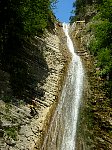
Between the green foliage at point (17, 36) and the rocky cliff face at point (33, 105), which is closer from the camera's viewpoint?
the rocky cliff face at point (33, 105)

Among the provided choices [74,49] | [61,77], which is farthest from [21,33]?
[74,49]

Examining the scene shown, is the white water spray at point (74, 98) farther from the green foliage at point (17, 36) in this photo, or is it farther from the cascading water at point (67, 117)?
the green foliage at point (17, 36)

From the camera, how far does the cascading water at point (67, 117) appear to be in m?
18.5

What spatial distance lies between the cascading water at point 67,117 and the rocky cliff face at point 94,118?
0.39 meters

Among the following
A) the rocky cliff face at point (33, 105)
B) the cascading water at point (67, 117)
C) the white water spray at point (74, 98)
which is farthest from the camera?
the white water spray at point (74, 98)

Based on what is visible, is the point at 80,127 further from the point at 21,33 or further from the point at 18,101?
the point at 21,33

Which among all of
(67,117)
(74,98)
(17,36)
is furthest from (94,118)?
Result: (17,36)

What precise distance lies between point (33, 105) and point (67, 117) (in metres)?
2.18

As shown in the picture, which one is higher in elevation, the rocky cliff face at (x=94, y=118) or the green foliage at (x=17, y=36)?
the green foliage at (x=17, y=36)

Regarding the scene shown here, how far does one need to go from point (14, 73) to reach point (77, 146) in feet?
19.5

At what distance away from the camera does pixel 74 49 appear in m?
35.5

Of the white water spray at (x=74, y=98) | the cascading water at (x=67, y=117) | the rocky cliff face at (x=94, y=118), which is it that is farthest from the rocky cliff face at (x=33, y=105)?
the rocky cliff face at (x=94, y=118)

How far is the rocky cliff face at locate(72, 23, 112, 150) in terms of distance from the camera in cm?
1863

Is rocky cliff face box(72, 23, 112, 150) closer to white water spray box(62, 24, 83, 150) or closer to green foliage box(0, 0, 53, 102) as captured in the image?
white water spray box(62, 24, 83, 150)
